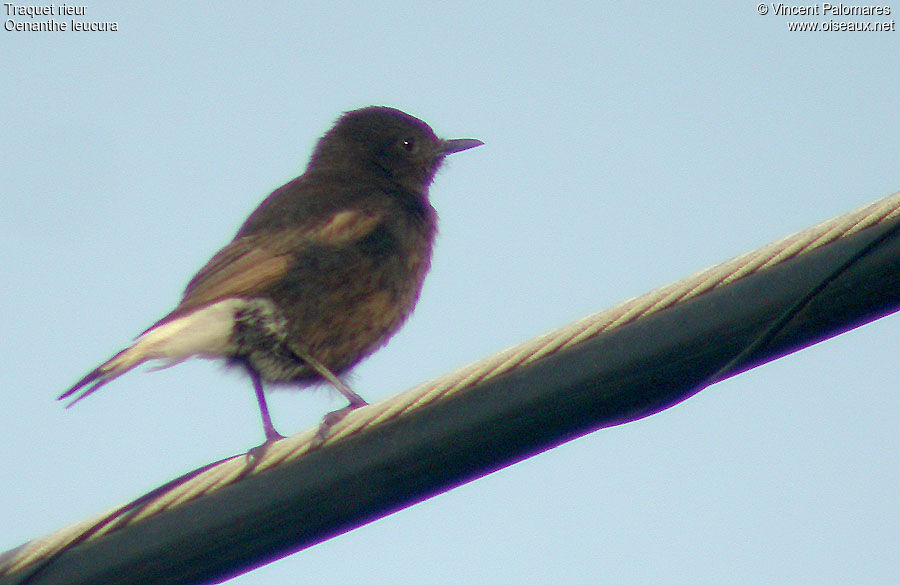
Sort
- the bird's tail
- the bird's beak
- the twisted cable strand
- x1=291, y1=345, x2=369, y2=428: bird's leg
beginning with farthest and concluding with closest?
the bird's beak → x1=291, y1=345, x2=369, y2=428: bird's leg → the bird's tail → the twisted cable strand

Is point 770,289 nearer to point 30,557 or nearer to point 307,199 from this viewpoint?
point 30,557

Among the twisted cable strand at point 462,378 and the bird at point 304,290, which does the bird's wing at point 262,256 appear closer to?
the bird at point 304,290

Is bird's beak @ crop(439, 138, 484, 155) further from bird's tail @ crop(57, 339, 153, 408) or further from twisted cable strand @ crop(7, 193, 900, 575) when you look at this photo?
twisted cable strand @ crop(7, 193, 900, 575)

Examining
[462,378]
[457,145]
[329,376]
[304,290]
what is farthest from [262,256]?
[462,378]

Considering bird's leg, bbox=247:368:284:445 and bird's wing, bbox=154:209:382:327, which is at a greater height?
bird's wing, bbox=154:209:382:327

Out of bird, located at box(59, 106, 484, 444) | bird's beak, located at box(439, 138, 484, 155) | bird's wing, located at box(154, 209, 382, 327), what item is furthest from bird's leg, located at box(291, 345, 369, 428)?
bird's beak, located at box(439, 138, 484, 155)

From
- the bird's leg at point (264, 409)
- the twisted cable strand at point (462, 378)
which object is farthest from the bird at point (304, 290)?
the twisted cable strand at point (462, 378)

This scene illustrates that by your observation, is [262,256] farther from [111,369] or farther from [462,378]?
[462,378]
